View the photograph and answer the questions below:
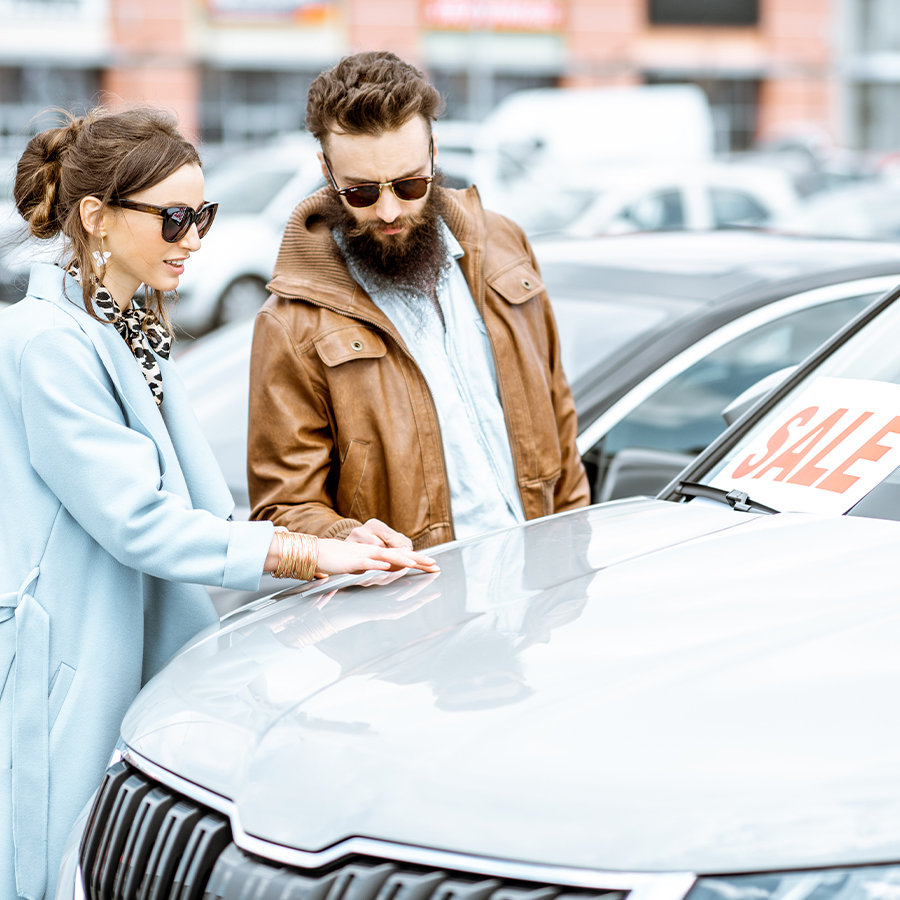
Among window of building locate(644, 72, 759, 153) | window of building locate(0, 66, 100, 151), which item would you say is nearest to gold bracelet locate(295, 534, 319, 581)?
window of building locate(0, 66, 100, 151)

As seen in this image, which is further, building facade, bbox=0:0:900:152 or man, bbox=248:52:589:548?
building facade, bbox=0:0:900:152

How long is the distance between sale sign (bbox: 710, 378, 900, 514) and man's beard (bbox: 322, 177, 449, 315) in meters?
0.75

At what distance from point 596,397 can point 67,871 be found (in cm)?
189

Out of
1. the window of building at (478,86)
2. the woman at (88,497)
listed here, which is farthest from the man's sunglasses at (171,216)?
the window of building at (478,86)

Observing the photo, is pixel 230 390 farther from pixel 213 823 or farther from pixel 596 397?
pixel 213 823

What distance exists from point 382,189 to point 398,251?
137 mm

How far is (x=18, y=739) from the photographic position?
2242 mm

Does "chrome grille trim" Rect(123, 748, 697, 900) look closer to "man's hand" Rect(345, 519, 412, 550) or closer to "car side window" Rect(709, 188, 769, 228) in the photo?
"man's hand" Rect(345, 519, 412, 550)

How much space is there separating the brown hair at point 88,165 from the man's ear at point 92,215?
0.4 inches

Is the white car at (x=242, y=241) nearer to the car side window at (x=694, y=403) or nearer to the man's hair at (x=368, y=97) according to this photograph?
the car side window at (x=694, y=403)

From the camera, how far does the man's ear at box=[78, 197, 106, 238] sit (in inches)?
89.3

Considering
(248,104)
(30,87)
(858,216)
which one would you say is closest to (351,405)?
(858,216)

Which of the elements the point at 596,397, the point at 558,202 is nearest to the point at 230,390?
the point at 596,397

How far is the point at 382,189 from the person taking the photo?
2730 millimetres
